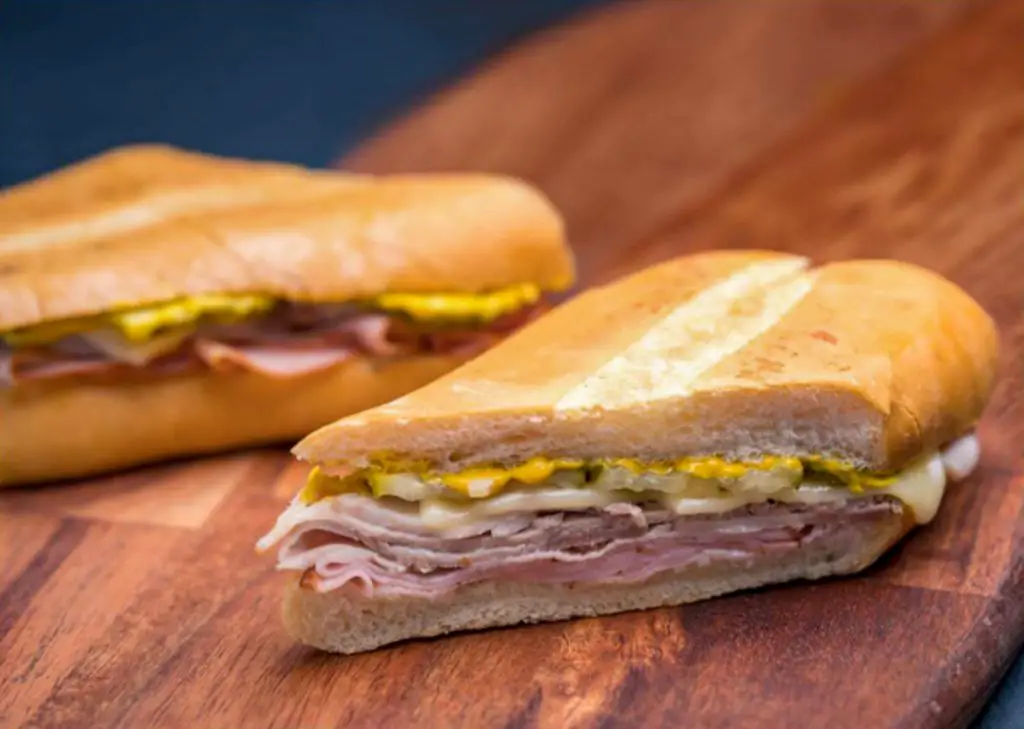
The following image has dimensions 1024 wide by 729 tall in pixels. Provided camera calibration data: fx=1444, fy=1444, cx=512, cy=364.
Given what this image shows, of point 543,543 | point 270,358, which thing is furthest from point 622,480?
point 270,358

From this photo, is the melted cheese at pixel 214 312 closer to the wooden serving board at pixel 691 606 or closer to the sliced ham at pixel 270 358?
the sliced ham at pixel 270 358

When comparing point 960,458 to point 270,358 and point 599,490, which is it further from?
point 270,358

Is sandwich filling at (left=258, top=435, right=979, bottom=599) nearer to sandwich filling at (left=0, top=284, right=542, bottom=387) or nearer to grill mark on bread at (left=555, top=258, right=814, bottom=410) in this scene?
grill mark on bread at (left=555, top=258, right=814, bottom=410)

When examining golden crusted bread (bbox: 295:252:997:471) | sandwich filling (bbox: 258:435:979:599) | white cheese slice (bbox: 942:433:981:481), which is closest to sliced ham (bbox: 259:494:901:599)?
sandwich filling (bbox: 258:435:979:599)

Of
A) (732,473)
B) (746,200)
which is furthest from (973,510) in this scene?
(746,200)

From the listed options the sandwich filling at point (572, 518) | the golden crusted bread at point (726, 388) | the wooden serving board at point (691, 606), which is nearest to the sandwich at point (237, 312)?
the wooden serving board at point (691, 606)

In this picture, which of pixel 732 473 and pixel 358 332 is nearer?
pixel 732 473

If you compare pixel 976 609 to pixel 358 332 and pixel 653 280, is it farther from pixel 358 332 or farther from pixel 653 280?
pixel 358 332
